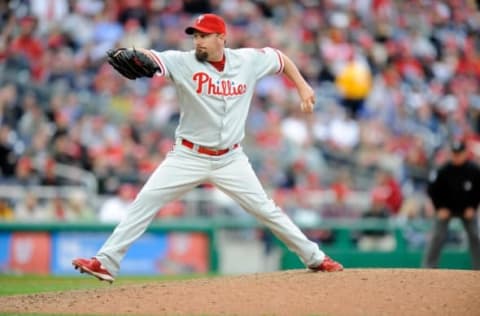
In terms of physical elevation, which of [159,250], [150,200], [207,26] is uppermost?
[207,26]

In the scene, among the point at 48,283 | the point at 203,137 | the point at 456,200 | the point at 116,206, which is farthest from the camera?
the point at 116,206

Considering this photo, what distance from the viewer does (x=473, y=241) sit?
13.4 m

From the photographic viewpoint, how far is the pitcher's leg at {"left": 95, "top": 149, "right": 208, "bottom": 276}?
8211mm

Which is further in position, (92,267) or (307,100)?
(307,100)

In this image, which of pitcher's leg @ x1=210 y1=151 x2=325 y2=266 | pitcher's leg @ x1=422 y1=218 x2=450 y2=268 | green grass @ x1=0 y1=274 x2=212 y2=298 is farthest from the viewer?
pitcher's leg @ x1=422 y1=218 x2=450 y2=268

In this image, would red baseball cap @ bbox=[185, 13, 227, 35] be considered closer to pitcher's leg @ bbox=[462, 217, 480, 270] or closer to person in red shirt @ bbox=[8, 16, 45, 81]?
pitcher's leg @ bbox=[462, 217, 480, 270]

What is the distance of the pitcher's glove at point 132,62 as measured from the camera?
8.00 metres

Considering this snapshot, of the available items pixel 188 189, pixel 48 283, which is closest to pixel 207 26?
pixel 188 189

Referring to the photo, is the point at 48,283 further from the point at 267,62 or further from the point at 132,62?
the point at 132,62

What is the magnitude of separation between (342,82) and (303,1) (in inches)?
126

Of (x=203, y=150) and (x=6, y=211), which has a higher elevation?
(x=203, y=150)

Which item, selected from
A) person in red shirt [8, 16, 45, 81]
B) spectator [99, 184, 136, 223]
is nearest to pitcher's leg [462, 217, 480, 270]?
spectator [99, 184, 136, 223]

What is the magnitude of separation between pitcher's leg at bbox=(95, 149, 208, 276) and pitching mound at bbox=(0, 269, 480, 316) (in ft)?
1.12

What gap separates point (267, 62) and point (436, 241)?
5.50m
